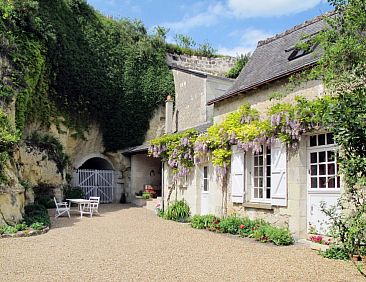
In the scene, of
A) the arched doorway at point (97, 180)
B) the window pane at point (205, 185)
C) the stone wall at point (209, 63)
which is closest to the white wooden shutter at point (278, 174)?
the window pane at point (205, 185)

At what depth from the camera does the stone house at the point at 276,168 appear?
23.6 feet

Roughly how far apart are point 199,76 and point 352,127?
1271 centimetres

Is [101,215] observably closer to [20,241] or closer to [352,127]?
[20,241]

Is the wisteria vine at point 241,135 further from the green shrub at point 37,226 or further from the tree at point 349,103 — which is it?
the green shrub at point 37,226

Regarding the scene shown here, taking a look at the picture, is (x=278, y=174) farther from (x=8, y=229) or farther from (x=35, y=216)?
(x=35, y=216)

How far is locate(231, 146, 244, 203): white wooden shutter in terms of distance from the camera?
8.91 metres

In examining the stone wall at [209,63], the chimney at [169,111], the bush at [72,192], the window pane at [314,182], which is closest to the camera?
the window pane at [314,182]

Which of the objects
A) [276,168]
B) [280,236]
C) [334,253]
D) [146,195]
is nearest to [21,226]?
[280,236]

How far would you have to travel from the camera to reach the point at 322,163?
7148mm

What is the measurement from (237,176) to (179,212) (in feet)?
8.98

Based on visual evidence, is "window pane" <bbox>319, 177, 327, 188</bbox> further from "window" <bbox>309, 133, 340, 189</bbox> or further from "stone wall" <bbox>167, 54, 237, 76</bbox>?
"stone wall" <bbox>167, 54, 237, 76</bbox>

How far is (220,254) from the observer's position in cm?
618

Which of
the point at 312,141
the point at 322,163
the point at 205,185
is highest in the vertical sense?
the point at 312,141

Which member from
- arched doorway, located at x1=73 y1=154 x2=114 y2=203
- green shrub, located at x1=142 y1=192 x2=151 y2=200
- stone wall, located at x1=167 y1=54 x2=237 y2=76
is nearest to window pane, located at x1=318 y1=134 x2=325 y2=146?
green shrub, located at x1=142 y1=192 x2=151 y2=200
